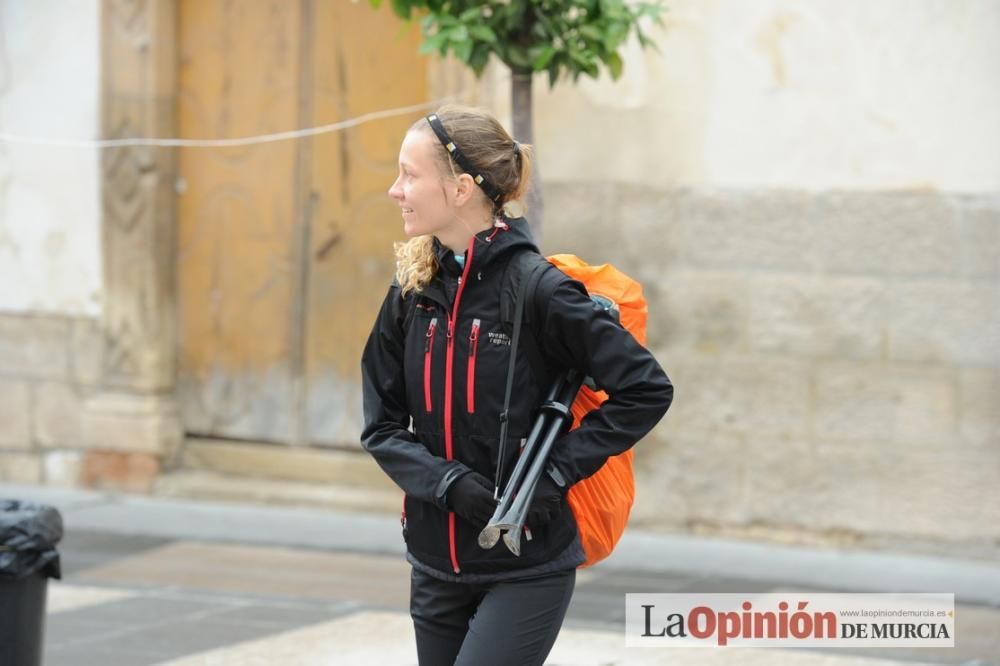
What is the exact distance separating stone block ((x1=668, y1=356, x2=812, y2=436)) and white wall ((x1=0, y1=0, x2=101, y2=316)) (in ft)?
12.2

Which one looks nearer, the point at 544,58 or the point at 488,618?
the point at 488,618

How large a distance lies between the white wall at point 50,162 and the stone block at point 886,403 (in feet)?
14.7

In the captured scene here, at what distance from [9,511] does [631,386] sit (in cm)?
245

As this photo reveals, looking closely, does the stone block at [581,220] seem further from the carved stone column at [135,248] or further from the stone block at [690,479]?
the carved stone column at [135,248]

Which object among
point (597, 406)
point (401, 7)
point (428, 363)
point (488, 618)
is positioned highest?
point (401, 7)

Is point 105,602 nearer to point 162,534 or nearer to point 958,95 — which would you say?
point 162,534

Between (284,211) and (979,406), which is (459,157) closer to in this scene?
(979,406)

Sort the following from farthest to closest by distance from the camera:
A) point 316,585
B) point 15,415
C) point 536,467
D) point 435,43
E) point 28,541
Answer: point 15,415 → point 316,585 → point 435,43 → point 28,541 → point 536,467

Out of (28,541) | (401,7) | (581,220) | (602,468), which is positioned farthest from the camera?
(581,220)

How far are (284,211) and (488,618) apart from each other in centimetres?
650

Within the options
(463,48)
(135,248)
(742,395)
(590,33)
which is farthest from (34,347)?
(590,33)

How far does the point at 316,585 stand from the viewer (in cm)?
724

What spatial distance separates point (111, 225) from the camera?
9438mm

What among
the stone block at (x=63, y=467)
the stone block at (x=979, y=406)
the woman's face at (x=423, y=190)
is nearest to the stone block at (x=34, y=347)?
the stone block at (x=63, y=467)
